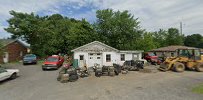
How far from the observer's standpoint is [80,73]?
17.4 meters

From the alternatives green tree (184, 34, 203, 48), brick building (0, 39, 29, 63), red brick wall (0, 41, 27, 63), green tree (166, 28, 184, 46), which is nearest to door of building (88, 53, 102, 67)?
brick building (0, 39, 29, 63)

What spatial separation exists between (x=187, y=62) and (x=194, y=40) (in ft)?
190

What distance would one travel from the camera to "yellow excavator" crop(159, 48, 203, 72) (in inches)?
776

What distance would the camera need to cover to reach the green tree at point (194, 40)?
228ft

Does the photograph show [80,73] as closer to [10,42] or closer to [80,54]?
[80,54]

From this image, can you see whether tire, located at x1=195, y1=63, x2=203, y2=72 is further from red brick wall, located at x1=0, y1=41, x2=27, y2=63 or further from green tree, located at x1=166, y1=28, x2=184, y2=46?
green tree, located at x1=166, y1=28, x2=184, y2=46

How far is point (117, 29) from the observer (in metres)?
34.2

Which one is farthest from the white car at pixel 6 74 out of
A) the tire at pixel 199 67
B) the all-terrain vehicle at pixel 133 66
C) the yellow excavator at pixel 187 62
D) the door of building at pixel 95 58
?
the tire at pixel 199 67

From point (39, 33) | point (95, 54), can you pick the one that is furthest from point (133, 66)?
point (39, 33)

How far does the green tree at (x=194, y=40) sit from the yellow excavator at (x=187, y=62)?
5514cm

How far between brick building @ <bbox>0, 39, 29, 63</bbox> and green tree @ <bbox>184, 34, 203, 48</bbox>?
63.8 m

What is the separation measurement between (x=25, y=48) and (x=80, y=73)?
96.9 ft

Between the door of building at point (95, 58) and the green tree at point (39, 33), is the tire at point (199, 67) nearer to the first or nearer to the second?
the door of building at point (95, 58)

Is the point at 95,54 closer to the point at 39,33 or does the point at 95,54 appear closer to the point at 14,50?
the point at 39,33
